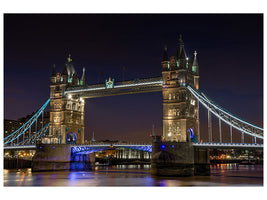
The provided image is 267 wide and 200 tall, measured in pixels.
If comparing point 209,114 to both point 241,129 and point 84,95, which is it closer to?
point 241,129

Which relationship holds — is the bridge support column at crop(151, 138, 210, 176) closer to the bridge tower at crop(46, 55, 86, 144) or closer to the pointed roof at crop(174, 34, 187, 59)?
the pointed roof at crop(174, 34, 187, 59)

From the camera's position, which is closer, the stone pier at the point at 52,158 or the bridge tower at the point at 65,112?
the stone pier at the point at 52,158

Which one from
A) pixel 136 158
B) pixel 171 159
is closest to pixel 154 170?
pixel 171 159

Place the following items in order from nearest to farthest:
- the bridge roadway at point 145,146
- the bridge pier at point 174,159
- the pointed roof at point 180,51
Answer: the bridge roadway at point 145,146, the bridge pier at point 174,159, the pointed roof at point 180,51

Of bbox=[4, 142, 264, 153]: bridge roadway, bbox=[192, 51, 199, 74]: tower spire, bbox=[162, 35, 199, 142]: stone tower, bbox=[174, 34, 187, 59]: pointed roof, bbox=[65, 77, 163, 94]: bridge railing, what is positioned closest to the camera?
bbox=[4, 142, 264, 153]: bridge roadway

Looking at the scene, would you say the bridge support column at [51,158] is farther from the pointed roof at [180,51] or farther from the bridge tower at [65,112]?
the pointed roof at [180,51]

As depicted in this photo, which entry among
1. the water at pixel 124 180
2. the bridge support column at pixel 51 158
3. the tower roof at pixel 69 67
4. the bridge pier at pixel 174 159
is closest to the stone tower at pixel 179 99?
the bridge pier at pixel 174 159

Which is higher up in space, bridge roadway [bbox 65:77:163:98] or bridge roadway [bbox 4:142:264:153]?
bridge roadway [bbox 65:77:163:98]

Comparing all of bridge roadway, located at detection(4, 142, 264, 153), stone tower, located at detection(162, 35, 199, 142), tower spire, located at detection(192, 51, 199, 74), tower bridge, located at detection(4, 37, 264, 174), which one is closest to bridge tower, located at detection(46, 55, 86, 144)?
tower bridge, located at detection(4, 37, 264, 174)
